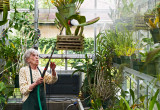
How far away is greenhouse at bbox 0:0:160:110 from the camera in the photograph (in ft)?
7.07

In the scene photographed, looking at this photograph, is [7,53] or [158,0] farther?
[7,53]

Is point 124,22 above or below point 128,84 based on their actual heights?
above

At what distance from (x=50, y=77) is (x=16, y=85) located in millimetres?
1530

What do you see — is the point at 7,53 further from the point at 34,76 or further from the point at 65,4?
the point at 65,4

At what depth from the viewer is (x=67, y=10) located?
236 cm

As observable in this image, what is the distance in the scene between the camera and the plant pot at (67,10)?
2332 mm

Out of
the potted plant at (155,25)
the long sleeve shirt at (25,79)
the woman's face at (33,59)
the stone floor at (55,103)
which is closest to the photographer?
the potted plant at (155,25)

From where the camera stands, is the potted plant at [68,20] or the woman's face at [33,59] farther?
the woman's face at [33,59]

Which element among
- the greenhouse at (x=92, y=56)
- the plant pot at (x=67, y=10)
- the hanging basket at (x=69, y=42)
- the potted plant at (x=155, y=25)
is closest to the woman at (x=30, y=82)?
the greenhouse at (x=92, y=56)

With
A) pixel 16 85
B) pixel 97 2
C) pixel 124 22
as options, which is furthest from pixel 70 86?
pixel 124 22

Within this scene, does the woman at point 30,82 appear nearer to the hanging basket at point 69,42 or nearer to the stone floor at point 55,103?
the hanging basket at point 69,42

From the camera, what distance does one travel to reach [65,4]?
95.0 inches

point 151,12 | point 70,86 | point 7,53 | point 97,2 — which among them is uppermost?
point 97,2

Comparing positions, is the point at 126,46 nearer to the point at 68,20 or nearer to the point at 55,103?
the point at 68,20
